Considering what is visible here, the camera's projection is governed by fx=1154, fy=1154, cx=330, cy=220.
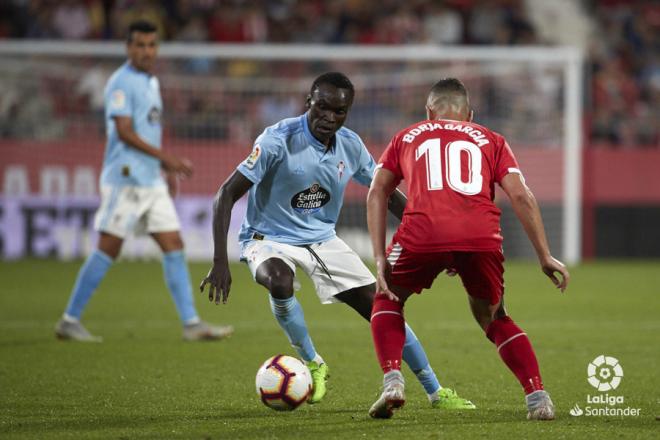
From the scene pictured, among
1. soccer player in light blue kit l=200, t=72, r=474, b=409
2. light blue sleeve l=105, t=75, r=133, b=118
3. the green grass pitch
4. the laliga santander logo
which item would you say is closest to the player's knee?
soccer player in light blue kit l=200, t=72, r=474, b=409

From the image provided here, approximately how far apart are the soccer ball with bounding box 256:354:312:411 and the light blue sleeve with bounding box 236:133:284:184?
1.01 meters

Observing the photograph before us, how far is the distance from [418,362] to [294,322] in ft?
2.44

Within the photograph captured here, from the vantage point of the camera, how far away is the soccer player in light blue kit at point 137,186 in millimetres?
8945

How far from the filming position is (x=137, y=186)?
362 inches

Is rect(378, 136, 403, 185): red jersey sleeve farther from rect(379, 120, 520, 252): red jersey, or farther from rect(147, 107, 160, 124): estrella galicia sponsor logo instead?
rect(147, 107, 160, 124): estrella galicia sponsor logo

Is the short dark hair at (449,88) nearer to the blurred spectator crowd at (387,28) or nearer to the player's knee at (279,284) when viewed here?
the player's knee at (279,284)

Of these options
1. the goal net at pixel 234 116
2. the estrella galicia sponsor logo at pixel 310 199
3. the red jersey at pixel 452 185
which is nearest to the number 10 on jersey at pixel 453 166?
the red jersey at pixel 452 185

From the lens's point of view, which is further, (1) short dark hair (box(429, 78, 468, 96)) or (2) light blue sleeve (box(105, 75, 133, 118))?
(2) light blue sleeve (box(105, 75, 133, 118))

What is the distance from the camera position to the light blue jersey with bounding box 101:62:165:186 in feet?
29.7

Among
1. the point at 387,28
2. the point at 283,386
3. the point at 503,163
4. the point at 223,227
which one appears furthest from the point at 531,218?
the point at 387,28

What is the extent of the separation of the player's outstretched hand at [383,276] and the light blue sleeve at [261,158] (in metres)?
1.00

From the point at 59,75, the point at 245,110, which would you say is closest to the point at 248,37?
the point at 245,110

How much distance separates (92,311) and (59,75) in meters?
6.09

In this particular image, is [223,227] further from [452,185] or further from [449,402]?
[449,402]
